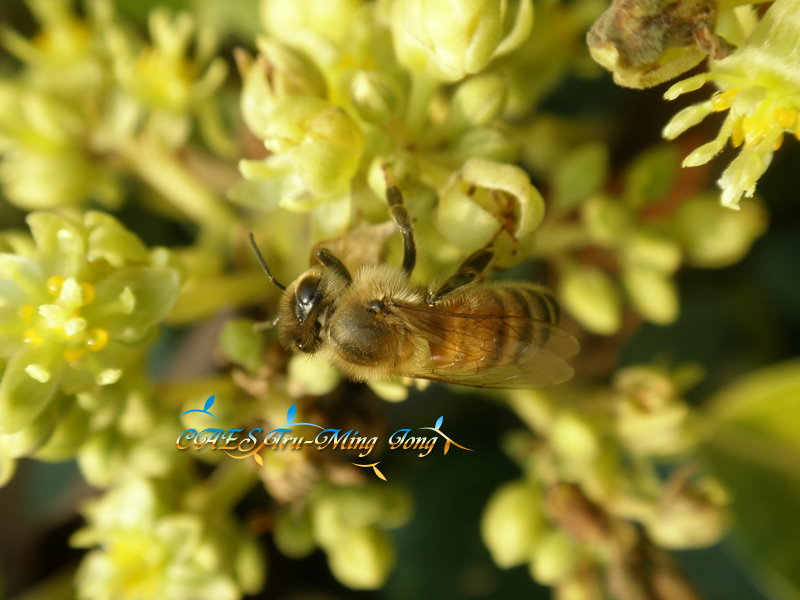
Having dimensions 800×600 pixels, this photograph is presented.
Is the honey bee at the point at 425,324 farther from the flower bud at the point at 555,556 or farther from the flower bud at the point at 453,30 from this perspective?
the flower bud at the point at 555,556

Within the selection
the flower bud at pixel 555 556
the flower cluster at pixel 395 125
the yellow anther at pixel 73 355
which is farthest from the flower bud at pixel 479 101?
the flower bud at pixel 555 556

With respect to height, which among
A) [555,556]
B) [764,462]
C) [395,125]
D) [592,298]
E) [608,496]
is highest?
[395,125]

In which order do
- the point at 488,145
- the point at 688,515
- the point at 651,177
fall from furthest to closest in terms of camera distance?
the point at 651,177 < the point at 688,515 < the point at 488,145

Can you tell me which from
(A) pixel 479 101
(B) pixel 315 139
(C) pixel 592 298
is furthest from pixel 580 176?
(B) pixel 315 139

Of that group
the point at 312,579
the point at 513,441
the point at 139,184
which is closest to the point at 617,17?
the point at 513,441

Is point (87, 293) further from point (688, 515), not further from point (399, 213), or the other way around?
point (688, 515)

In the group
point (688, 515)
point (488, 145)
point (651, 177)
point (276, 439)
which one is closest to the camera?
point (488, 145)

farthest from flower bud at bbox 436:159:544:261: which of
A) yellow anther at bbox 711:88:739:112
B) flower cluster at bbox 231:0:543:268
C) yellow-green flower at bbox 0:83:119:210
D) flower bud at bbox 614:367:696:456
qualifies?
yellow-green flower at bbox 0:83:119:210
